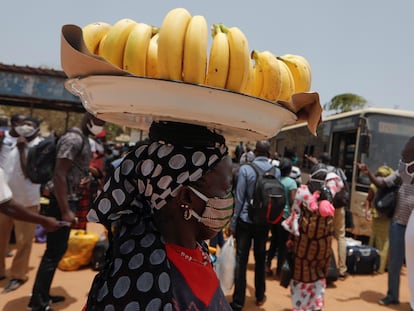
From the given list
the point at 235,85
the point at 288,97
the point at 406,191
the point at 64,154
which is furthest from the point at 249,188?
the point at 235,85

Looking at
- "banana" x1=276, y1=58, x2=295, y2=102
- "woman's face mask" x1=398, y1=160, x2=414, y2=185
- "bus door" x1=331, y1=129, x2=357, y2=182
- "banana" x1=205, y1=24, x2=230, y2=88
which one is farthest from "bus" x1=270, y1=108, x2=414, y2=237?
"banana" x1=205, y1=24, x2=230, y2=88

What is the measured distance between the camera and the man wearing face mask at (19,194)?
4449 mm

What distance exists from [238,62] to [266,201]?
117 inches

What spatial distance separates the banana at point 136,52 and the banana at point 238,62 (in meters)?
0.29

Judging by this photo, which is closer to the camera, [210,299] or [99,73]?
[99,73]

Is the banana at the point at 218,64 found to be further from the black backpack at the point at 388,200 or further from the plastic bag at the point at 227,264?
the black backpack at the point at 388,200

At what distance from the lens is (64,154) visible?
3.33 m

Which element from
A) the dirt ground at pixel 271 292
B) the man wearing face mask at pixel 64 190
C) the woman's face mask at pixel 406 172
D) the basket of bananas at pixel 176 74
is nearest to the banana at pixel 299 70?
the basket of bananas at pixel 176 74

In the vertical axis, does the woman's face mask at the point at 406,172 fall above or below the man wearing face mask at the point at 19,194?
above

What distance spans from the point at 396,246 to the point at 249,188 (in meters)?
2.16

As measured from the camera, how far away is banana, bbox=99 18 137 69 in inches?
49.4

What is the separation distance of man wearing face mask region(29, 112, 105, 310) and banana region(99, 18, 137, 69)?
2.23 meters

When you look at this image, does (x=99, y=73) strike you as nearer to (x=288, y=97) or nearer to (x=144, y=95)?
(x=144, y=95)

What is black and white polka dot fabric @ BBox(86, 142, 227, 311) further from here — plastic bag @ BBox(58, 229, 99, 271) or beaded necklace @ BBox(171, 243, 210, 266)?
plastic bag @ BBox(58, 229, 99, 271)
